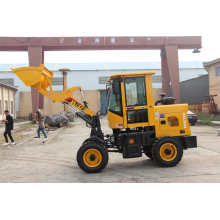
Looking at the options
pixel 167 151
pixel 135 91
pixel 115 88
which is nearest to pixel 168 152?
pixel 167 151

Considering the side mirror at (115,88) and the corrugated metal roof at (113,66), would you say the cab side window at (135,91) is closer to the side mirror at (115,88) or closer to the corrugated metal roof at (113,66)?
the side mirror at (115,88)

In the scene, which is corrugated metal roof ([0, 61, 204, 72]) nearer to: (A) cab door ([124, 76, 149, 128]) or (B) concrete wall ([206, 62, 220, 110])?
(B) concrete wall ([206, 62, 220, 110])

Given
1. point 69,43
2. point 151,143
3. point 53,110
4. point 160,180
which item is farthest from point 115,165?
point 53,110

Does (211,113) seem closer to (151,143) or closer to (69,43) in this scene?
(69,43)

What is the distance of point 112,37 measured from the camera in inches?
750

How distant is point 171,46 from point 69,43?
886 centimetres

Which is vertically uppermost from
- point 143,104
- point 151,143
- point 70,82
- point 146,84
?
point 70,82

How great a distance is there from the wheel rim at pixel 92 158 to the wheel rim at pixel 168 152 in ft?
5.50

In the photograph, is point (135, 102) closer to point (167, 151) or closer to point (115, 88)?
point (115, 88)

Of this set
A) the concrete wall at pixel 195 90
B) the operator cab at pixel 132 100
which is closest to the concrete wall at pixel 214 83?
the concrete wall at pixel 195 90

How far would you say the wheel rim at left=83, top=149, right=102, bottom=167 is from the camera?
569 centimetres

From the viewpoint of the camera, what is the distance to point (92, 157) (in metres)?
5.68

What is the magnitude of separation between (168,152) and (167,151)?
1.7 inches

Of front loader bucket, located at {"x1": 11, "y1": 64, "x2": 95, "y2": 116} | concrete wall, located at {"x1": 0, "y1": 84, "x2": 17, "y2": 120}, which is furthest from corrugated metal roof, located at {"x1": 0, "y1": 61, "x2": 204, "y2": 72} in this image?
front loader bucket, located at {"x1": 11, "y1": 64, "x2": 95, "y2": 116}
